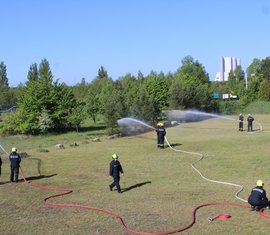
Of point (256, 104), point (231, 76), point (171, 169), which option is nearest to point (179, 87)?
point (256, 104)

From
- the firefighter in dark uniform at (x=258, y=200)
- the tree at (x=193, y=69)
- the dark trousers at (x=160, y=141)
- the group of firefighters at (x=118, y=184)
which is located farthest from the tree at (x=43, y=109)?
the firefighter in dark uniform at (x=258, y=200)

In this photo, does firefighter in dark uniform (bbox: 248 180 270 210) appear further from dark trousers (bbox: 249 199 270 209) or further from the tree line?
the tree line

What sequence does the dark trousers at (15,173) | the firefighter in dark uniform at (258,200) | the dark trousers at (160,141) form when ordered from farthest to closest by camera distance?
the dark trousers at (160,141) < the dark trousers at (15,173) < the firefighter in dark uniform at (258,200)

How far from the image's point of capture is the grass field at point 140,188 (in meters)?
14.1

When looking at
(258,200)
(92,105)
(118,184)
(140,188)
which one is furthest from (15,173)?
(92,105)

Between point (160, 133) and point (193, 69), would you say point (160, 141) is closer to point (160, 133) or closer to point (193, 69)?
point (160, 133)

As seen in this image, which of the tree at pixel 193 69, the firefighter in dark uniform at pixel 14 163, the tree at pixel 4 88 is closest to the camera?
the firefighter in dark uniform at pixel 14 163

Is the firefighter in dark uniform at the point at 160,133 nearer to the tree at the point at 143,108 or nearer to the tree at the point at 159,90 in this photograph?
the tree at the point at 143,108

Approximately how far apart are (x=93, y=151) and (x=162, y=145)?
191 inches

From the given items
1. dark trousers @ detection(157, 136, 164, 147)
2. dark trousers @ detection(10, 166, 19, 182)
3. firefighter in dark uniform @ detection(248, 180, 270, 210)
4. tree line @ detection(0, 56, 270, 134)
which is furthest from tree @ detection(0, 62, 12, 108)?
firefighter in dark uniform @ detection(248, 180, 270, 210)

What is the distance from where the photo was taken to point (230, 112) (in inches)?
2916

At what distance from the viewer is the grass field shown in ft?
46.2

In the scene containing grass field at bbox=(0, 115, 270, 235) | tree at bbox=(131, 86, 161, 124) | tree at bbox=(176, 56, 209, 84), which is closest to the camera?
grass field at bbox=(0, 115, 270, 235)

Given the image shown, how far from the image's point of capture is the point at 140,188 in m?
19.4
